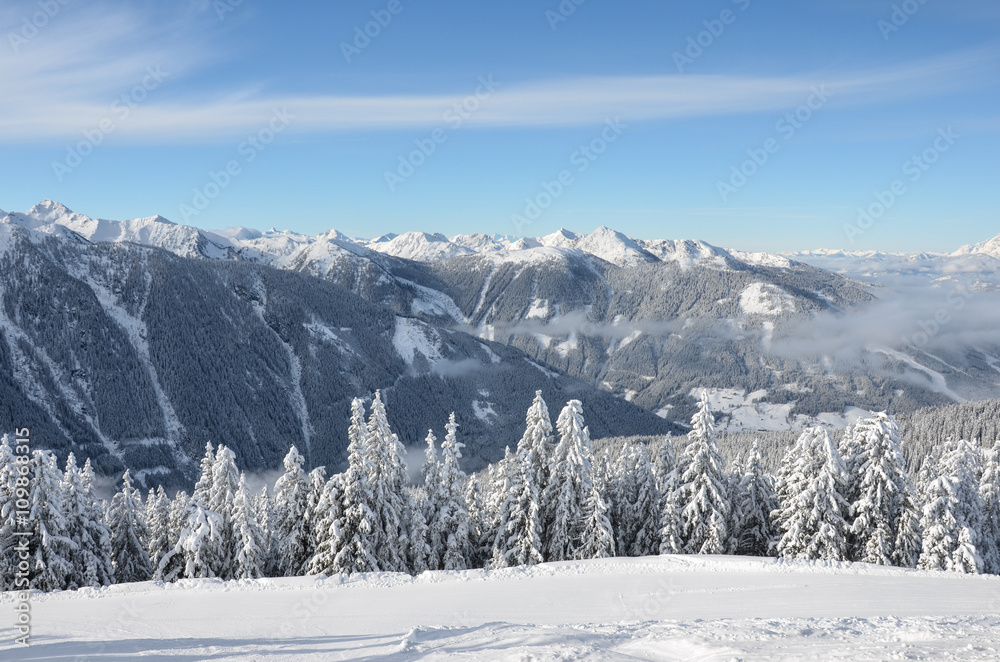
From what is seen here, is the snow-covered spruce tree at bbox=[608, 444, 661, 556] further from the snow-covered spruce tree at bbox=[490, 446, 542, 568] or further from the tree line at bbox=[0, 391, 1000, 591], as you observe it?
the snow-covered spruce tree at bbox=[490, 446, 542, 568]

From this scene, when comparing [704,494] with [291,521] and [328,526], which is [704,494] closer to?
[328,526]

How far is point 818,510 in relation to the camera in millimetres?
32750

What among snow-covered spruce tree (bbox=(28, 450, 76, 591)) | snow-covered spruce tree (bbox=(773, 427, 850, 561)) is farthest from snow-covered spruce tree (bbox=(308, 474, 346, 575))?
snow-covered spruce tree (bbox=(773, 427, 850, 561))

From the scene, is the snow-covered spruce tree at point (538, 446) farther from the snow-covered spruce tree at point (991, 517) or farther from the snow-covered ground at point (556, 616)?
the snow-covered spruce tree at point (991, 517)

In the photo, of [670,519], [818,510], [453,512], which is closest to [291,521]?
[453,512]

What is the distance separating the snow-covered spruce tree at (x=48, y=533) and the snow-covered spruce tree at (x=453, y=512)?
20090 mm

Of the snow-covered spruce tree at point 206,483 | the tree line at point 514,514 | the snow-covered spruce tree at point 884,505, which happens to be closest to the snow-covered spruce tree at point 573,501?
the tree line at point 514,514

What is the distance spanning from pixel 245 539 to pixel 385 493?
8.26 m

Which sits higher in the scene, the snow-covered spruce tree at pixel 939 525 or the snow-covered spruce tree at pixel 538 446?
the snow-covered spruce tree at pixel 538 446

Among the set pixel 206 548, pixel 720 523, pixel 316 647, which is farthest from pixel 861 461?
pixel 206 548

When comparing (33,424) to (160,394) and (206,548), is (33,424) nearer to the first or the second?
Result: (160,394)

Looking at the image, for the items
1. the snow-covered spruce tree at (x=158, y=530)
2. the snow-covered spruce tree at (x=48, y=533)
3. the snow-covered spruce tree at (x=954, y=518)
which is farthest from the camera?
the snow-covered spruce tree at (x=158, y=530)

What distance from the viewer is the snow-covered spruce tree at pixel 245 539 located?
108 ft

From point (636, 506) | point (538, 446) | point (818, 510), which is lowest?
point (636, 506)
